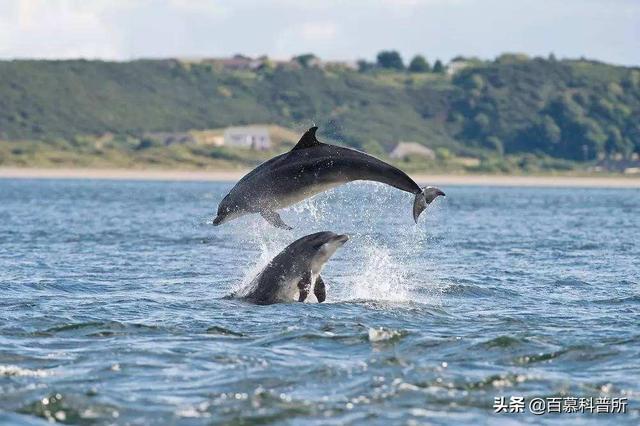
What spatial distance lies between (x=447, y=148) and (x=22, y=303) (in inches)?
7002

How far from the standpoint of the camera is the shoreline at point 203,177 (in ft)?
512

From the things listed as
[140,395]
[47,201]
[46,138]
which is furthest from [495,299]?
[46,138]

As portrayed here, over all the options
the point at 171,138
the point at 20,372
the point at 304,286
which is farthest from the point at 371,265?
the point at 171,138

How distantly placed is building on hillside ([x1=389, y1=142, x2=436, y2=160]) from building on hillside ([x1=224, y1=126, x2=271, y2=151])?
58.3ft

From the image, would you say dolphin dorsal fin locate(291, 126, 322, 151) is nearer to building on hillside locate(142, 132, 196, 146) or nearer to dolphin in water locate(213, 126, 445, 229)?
dolphin in water locate(213, 126, 445, 229)

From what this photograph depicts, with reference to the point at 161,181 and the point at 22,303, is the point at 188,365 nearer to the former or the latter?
the point at 22,303

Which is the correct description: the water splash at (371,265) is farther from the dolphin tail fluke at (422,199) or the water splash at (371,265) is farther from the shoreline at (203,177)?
the shoreline at (203,177)

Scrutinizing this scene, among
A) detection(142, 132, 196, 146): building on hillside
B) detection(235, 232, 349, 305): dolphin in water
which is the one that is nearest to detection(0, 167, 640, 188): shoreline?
detection(142, 132, 196, 146): building on hillside

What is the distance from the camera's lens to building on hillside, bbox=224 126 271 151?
7234 inches

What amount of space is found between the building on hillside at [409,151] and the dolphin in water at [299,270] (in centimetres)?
15758

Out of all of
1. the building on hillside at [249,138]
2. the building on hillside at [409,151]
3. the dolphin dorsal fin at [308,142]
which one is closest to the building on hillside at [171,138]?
the building on hillside at [249,138]

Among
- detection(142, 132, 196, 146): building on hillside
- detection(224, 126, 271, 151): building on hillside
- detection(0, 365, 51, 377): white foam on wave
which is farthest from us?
detection(142, 132, 196, 146): building on hillside

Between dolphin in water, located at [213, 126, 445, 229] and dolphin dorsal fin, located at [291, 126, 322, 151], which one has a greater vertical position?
dolphin dorsal fin, located at [291, 126, 322, 151]

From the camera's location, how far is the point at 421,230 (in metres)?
51.3
